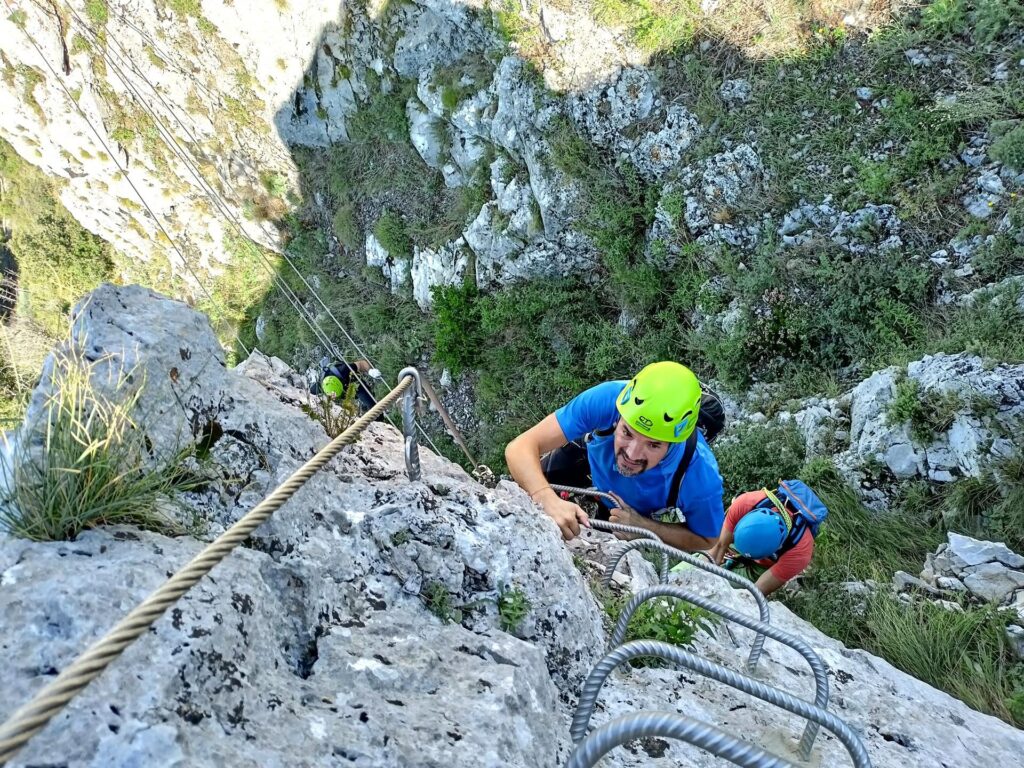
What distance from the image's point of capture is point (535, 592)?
2.53 metres

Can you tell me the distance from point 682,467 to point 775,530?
1200 mm

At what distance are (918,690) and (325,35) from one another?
43.4ft

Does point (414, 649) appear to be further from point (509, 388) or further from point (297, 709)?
point (509, 388)

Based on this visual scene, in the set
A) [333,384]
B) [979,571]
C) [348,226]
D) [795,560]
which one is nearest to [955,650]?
[979,571]

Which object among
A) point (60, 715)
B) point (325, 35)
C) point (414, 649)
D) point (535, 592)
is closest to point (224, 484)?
point (414, 649)

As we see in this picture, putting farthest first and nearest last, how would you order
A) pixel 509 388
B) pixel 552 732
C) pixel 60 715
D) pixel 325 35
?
1. pixel 325 35
2. pixel 509 388
3. pixel 552 732
4. pixel 60 715

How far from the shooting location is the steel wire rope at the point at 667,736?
4.26 ft

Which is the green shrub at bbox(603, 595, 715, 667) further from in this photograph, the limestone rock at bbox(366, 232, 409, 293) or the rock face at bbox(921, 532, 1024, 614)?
the limestone rock at bbox(366, 232, 409, 293)

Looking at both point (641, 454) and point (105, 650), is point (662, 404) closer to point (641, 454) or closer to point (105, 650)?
point (641, 454)

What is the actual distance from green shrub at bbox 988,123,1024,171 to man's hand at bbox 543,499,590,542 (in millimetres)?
6554

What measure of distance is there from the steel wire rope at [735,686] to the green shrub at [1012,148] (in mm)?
7196

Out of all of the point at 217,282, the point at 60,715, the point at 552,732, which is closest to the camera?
A: the point at 60,715

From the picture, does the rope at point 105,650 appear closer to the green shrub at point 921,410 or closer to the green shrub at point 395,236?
the green shrub at point 921,410

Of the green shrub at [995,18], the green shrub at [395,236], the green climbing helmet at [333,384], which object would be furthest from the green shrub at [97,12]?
the green shrub at [995,18]
